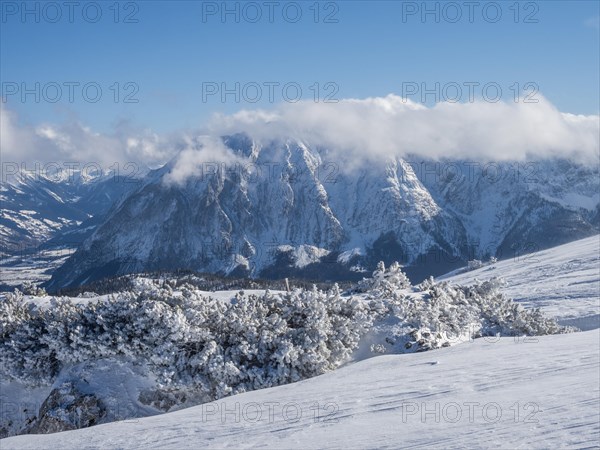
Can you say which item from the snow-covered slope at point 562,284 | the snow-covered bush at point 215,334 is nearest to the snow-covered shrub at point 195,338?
the snow-covered bush at point 215,334

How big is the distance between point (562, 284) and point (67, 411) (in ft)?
150

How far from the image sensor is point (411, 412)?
54.4 ft

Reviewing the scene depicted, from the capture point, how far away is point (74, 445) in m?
17.8

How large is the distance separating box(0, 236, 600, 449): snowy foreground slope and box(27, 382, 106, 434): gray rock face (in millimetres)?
1333

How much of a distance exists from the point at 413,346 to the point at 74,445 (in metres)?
17.0

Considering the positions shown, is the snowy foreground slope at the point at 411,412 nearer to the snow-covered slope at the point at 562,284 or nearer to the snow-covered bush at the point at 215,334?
the snow-covered bush at the point at 215,334

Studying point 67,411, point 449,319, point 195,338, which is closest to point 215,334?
point 195,338

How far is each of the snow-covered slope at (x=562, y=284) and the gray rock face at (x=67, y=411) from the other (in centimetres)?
2683

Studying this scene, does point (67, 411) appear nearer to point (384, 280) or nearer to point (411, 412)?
point (411, 412)

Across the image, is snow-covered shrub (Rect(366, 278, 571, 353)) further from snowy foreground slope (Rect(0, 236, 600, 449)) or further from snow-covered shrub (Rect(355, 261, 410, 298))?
snowy foreground slope (Rect(0, 236, 600, 449))

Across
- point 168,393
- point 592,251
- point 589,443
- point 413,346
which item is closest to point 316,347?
point 413,346

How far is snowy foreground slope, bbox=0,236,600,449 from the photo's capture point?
14172 millimetres

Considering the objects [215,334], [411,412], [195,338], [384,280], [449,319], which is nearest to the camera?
[411,412]

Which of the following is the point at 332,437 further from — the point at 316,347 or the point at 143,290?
the point at 143,290
